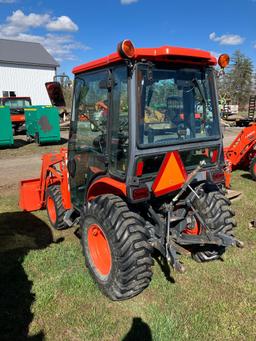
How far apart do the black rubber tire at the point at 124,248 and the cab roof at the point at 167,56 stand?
1298mm

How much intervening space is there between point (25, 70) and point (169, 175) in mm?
31269

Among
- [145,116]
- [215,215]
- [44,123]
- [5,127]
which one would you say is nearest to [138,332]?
[215,215]

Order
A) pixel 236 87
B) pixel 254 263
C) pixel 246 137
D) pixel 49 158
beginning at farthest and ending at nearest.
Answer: pixel 236 87, pixel 246 137, pixel 49 158, pixel 254 263

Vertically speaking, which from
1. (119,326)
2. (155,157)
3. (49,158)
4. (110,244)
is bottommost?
(119,326)

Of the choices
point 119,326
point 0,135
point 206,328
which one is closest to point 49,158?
point 119,326

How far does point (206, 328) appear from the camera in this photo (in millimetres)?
2938

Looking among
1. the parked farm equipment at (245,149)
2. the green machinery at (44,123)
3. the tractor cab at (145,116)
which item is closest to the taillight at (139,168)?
the tractor cab at (145,116)

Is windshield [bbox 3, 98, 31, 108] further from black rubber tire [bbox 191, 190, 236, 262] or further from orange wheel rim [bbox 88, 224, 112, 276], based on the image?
black rubber tire [bbox 191, 190, 236, 262]

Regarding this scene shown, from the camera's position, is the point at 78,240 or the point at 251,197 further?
the point at 251,197

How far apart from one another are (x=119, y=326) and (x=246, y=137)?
20.1ft

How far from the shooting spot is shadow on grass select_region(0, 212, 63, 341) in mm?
2998

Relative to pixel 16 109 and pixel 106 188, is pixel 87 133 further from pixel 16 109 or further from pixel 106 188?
pixel 16 109

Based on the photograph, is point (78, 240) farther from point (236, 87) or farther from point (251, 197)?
point (236, 87)

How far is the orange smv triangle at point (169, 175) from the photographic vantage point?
3.14 m
